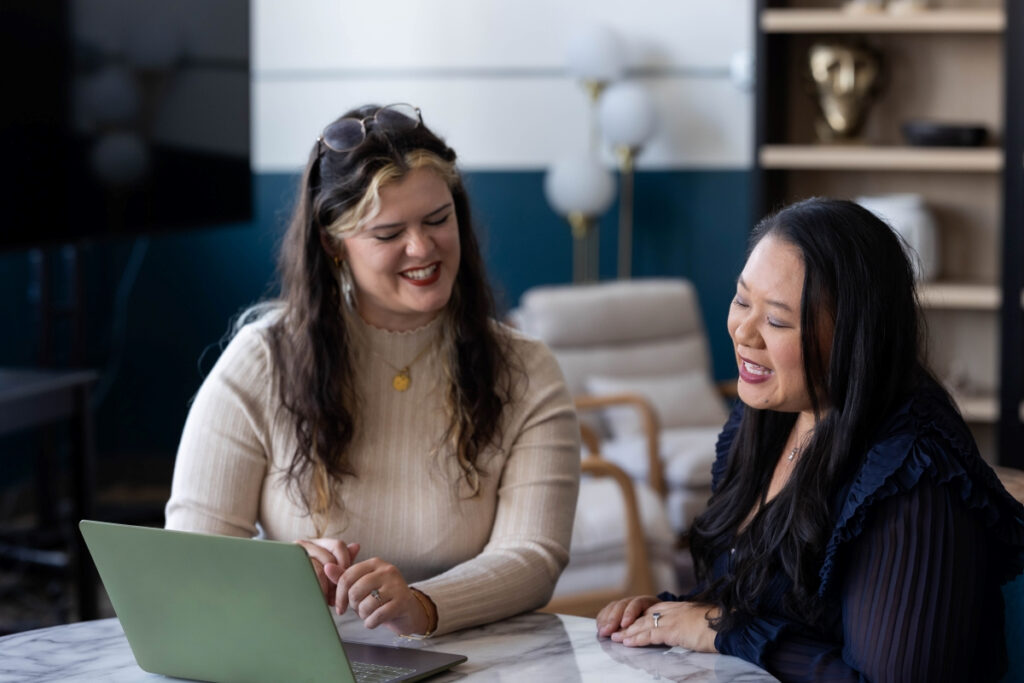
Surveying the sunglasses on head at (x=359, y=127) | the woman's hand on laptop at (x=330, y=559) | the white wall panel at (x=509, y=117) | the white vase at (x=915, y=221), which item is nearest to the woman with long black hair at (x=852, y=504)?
the woman's hand on laptop at (x=330, y=559)

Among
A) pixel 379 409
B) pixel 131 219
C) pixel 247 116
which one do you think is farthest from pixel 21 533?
pixel 379 409

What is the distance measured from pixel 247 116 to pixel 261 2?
103 cm

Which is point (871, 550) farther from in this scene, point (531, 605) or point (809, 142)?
point (809, 142)

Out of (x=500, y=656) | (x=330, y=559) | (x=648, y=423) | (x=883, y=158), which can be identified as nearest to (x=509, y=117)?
(x=883, y=158)

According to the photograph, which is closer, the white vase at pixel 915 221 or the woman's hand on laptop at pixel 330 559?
the woman's hand on laptop at pixel 330 559

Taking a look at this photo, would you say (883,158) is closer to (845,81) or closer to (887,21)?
(845,81)

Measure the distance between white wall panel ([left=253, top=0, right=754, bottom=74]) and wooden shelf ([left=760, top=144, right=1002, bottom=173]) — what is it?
2.10 ft

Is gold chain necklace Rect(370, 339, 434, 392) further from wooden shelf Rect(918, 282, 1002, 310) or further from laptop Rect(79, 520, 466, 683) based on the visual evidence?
wooden shelf Rect(918, 282, 1002, 310)

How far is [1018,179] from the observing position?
4.25 m

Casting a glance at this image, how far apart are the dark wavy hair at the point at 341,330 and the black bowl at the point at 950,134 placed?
2705 mm

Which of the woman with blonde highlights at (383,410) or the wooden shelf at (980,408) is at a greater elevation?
the woman with blonde highlights at (383,410)

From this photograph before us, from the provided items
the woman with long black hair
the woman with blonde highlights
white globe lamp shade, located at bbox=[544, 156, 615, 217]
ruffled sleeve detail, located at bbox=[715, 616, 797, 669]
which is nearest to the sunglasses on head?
the woman with blonde highlights

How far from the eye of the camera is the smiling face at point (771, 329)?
1.60 meters

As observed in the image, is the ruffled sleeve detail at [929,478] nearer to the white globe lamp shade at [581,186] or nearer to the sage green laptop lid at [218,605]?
the sage green laptop lid at [218,605]
